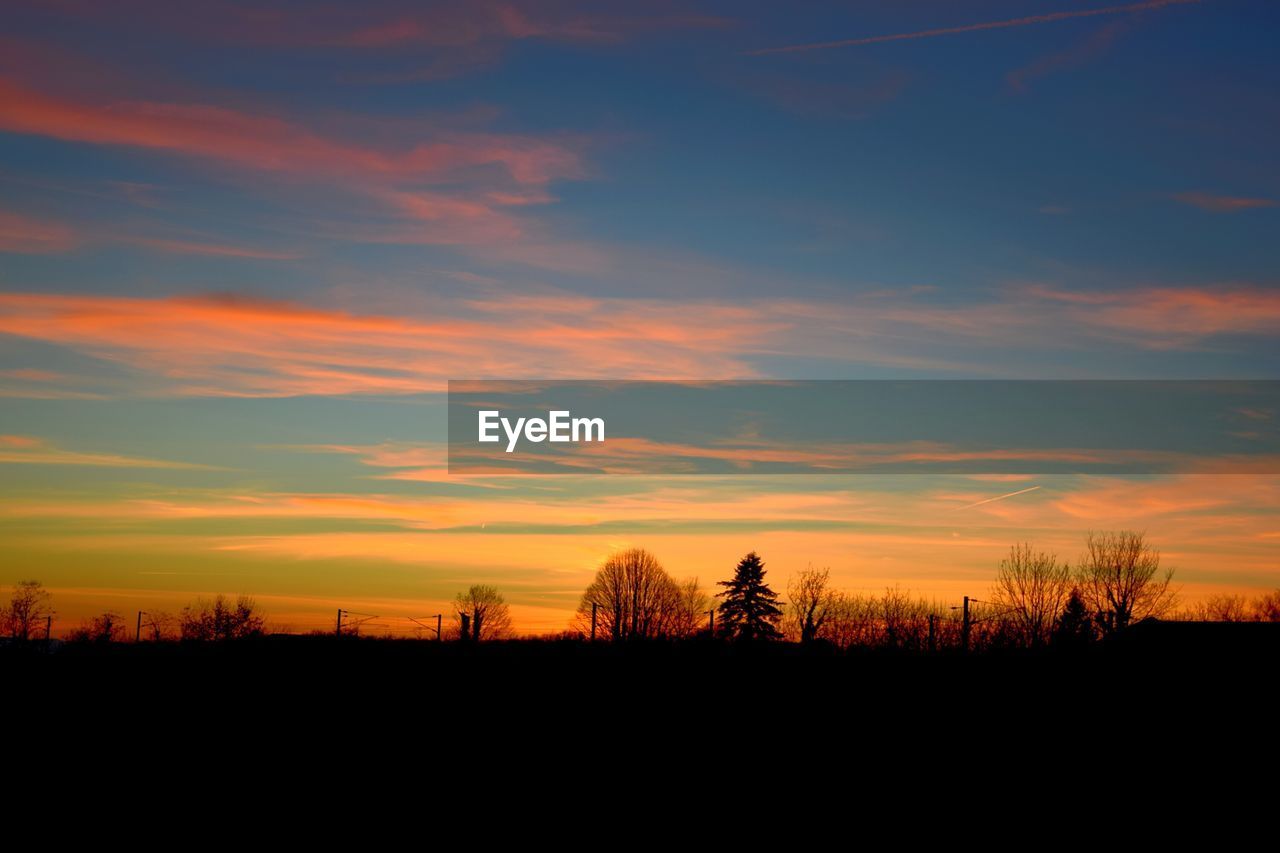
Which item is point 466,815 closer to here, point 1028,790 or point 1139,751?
point 1028,790

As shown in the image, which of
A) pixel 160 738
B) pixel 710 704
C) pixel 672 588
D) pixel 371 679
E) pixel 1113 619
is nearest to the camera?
pixel 160 738

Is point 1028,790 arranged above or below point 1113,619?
below

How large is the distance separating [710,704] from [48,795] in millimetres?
15680

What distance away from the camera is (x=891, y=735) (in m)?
24.3

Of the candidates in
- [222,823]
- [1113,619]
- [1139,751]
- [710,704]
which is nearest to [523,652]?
[710,704]

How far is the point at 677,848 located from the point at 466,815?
332cm

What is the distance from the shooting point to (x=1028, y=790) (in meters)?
19.7

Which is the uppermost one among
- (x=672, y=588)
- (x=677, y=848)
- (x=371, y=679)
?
(x=672, y=588)

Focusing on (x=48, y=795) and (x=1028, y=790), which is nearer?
(x=48, y=795)

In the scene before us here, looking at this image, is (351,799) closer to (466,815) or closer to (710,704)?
(466,815)

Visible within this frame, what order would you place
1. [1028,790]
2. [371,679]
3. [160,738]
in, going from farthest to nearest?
[371,679]
[160,738]
[1028,790]

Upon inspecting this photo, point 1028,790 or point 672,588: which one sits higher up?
point 672,588

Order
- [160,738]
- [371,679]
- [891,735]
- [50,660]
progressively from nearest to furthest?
[160,738], [891,735], [371,679], [50,660]

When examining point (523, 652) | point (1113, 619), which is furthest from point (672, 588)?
point (523, 652)
